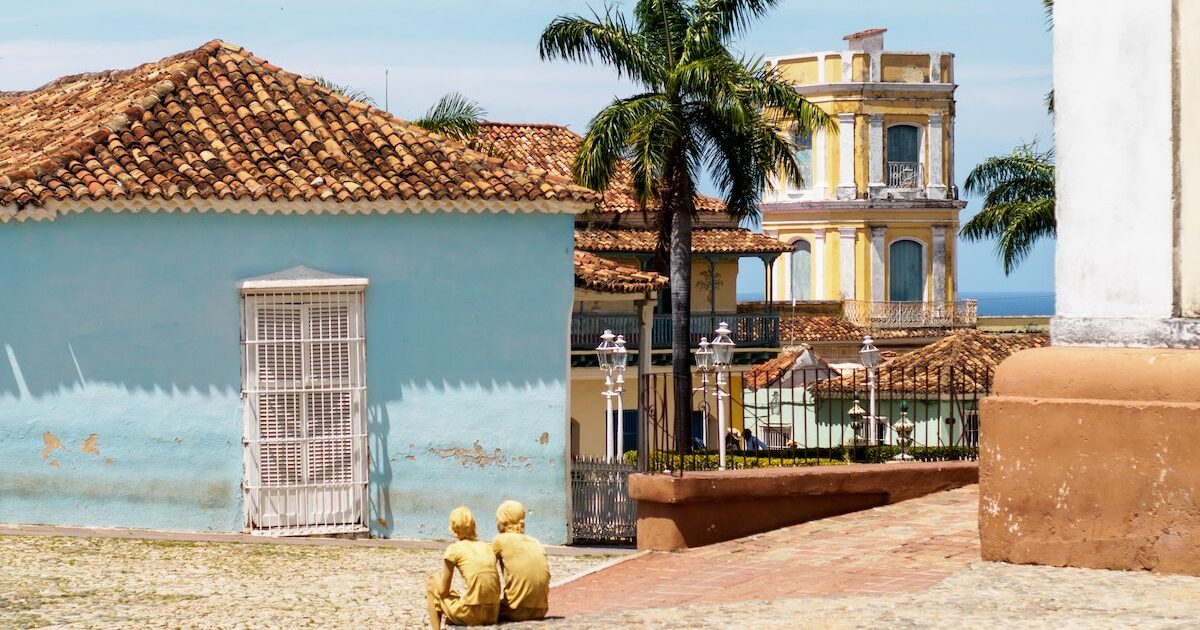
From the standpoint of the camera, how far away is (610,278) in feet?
77.4

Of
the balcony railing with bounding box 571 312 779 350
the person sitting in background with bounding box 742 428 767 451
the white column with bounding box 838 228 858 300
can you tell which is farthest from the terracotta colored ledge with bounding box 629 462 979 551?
the white column with bounding box 838 228 858 300

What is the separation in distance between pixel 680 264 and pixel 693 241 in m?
10.6

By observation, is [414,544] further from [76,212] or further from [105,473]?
[76,212]

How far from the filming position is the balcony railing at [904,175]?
163 feet

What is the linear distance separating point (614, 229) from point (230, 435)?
21.1 metres

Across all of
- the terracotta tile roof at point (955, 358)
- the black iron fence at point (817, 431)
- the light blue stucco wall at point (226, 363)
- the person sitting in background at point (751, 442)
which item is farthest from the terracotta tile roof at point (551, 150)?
the light blue stucco wall at point (226, 363)

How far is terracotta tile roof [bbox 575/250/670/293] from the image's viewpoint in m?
22.1

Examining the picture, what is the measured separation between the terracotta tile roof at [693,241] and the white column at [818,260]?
11840 millimetres

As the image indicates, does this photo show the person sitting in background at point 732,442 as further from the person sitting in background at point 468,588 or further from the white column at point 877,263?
the white column at point 877,263

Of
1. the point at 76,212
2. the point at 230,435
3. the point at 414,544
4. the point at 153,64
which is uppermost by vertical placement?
the point at 153,64

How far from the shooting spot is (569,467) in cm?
1521

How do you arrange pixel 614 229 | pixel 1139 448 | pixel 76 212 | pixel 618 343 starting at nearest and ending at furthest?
pixel 1139 448 → pixel 76 212 → pixel 618 343 → pixel 614 229

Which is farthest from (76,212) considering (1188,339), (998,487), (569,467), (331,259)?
(1188,339)

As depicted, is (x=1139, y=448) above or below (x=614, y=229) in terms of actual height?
below
